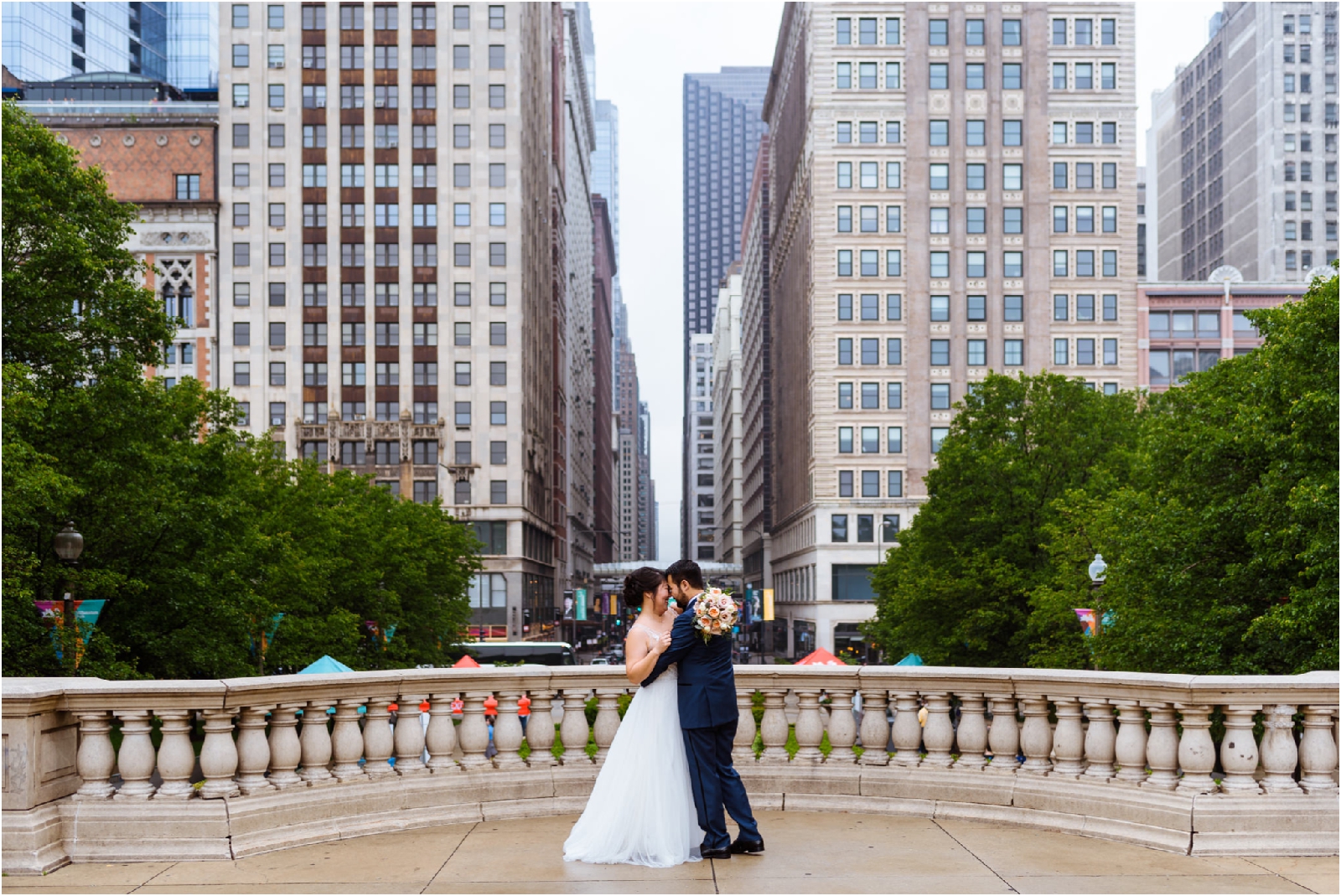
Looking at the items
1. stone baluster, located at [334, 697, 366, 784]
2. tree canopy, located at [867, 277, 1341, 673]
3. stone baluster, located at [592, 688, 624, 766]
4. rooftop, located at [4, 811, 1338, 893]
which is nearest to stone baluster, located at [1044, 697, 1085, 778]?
rooftop, located at [4, 811, 1338, 893]

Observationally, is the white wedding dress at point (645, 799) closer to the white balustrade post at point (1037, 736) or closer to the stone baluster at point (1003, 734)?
the stone baluster at point (1003, 734)

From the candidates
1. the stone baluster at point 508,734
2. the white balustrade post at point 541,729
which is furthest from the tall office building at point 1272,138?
the stone baluster at point 508,734

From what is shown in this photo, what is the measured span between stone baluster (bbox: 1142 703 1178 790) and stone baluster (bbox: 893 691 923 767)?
1.99 m

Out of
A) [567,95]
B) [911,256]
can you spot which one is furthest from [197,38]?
[911,256]

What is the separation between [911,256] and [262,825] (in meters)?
89.0

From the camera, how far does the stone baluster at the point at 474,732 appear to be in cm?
A: 1128

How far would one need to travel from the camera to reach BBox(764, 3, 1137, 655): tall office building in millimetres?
94875

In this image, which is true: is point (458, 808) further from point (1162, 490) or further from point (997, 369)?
point (997, 369)

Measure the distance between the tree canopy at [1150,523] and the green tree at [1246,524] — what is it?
0.16 ft

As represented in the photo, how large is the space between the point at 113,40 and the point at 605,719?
185m

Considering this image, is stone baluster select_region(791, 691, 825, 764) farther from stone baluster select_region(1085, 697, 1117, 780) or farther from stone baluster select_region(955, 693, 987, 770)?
stone baluster select_region(1085, 697, 1117, 780)

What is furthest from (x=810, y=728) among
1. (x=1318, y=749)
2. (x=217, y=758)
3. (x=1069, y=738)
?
(x=217, y=758)

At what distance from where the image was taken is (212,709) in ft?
31.9

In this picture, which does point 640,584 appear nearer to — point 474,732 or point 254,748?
point 474,732
